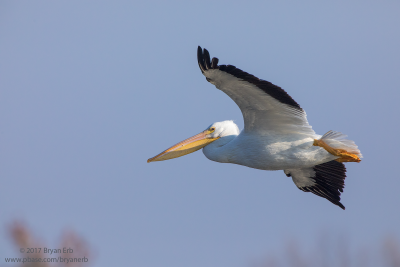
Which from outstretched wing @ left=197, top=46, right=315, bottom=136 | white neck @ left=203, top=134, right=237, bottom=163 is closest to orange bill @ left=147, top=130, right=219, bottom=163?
white neck @ left=203, top=134, right=237, bottom=163

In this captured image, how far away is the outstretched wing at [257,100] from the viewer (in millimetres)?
6812

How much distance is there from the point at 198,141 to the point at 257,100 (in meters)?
2.08

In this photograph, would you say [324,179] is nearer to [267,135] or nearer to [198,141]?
[267,135]

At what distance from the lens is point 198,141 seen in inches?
364

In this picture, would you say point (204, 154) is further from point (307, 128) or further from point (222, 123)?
point (307, 128)

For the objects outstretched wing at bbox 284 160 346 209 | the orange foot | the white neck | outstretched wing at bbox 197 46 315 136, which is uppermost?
outstretched wing at bbox 197 46 315 136

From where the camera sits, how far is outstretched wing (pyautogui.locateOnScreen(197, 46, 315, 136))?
6.81 meters

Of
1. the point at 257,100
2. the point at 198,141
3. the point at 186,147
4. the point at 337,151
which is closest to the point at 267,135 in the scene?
the point at 257,100

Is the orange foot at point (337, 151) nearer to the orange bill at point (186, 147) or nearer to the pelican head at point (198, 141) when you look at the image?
the pelican head at point (198, 141)

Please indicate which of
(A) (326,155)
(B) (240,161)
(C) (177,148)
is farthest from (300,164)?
(C) (177,148)

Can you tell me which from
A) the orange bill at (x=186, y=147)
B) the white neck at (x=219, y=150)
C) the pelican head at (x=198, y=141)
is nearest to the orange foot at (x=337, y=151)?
the white neck at (x=219, y=150)

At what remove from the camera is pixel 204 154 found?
8.80 meters

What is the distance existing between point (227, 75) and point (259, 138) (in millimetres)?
1568

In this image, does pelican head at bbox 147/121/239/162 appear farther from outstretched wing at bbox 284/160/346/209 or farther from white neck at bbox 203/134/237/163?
outstretched wing at bbox 284/160/346/209
